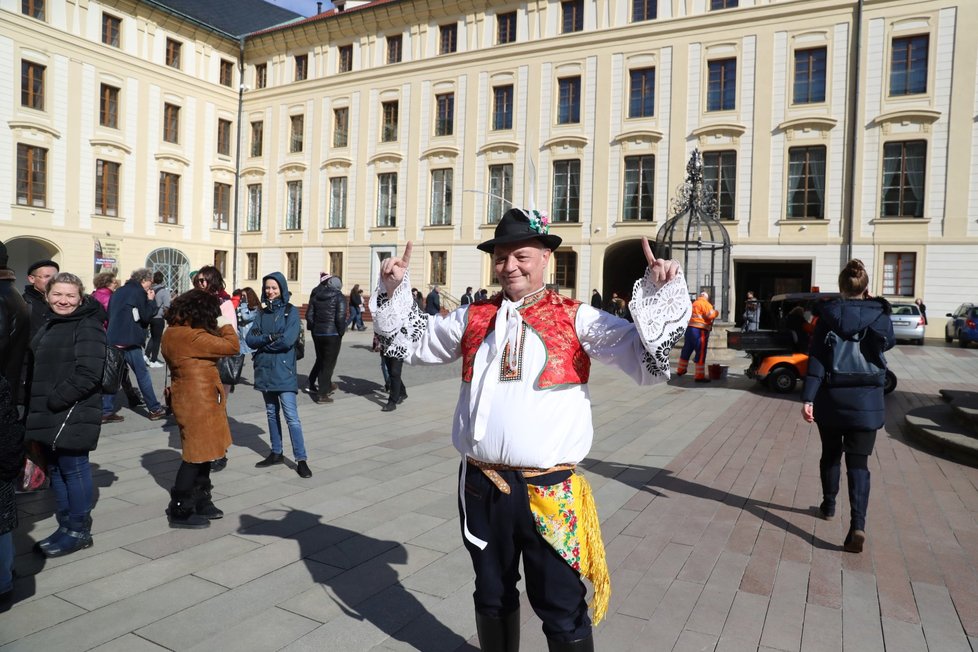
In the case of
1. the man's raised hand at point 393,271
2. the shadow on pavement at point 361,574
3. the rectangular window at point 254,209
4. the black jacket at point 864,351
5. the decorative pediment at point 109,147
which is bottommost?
the shadow on pavement at point 361,574

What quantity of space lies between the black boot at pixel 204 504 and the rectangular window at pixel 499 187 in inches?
1028

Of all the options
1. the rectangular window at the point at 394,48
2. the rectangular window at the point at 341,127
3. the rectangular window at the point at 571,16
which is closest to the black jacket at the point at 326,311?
the rectangular window at the point at 571,16

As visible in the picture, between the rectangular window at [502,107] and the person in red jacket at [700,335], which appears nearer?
the person in red jacket at [700,335]

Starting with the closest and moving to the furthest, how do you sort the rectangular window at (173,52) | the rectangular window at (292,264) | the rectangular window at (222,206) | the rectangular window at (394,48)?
the rectangular window at (394,48)
the rectangular window at (173,52)
the rectangular window at (292,264)
the rectangular window at (222,206)

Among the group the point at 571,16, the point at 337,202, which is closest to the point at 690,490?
the point at 571,16

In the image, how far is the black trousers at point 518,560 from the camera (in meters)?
2.50

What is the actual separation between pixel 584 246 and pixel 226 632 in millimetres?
26281

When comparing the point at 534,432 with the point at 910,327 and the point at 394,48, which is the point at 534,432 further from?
the point at 394,48

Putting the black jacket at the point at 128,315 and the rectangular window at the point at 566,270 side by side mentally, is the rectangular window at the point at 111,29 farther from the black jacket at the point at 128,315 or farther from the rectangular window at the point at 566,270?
the black jacket at the point at 128,315

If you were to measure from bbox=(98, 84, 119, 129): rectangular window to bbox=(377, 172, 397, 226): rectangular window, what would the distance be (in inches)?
492

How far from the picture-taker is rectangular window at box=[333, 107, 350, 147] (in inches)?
1350

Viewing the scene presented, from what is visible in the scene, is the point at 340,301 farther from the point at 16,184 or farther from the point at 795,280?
the point at 16,184

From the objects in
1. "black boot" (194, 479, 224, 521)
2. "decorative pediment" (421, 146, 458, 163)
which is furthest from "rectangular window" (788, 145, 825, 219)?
"black boot" (194, 479, 224, 521)

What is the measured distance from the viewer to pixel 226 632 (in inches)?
129
